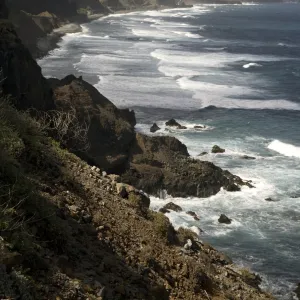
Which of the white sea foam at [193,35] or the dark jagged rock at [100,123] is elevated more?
the dark jagged rock at [100,123]

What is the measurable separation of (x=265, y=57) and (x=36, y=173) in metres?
75.4

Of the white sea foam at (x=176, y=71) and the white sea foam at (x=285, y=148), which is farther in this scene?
the white sea foam at (x=176, y=71)

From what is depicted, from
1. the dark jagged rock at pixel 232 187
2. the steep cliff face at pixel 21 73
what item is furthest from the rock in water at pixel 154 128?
the steep cliff face at pixel 21 73

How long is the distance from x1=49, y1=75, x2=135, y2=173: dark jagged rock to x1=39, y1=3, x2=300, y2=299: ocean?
12.7ft

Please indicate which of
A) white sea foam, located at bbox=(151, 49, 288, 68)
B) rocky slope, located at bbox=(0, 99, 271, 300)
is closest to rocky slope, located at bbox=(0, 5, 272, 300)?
rocky slope, located at bbox=(0, 99, 271, 300)

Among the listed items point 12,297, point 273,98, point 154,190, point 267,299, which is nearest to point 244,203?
point 154,190

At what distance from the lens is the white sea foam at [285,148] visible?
38897mm

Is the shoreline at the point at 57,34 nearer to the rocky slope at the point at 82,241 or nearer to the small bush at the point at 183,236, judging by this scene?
the small bush at the point at 183,236

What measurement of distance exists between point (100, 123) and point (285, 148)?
15.5 meters

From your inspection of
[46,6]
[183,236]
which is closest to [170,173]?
[183,236]

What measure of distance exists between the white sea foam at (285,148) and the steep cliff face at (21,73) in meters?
19.3

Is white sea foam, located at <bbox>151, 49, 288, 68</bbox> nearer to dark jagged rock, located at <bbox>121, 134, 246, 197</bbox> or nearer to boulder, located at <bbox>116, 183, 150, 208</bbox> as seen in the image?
dark jagged rock, located at <bbox>121, 134, 246, 197</bbox>

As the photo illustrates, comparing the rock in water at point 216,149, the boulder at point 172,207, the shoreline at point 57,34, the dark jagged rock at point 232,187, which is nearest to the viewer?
the boulder at point 172,207

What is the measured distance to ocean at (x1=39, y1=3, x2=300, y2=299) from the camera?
25.6 metres
